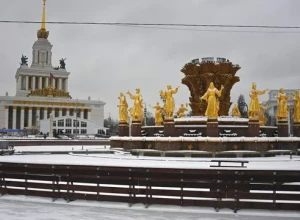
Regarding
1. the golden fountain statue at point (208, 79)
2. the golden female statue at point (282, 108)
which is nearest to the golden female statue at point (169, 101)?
the golden fountain statue at point (208, 79)

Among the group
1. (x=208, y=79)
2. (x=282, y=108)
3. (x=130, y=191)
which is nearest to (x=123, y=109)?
(x=208, y=79)

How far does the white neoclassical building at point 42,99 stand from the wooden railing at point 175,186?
87.5m

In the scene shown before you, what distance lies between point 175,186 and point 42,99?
333ft

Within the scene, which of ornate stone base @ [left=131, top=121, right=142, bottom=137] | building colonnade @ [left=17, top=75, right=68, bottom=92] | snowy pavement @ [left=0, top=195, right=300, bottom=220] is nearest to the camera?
snowy pavement @ [left=0, top=195, right=300, bottom=220]

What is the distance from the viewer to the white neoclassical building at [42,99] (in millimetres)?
102000

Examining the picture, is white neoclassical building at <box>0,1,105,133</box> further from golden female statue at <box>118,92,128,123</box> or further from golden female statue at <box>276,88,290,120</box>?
golden female statue at <box>276,88,290,120</box>

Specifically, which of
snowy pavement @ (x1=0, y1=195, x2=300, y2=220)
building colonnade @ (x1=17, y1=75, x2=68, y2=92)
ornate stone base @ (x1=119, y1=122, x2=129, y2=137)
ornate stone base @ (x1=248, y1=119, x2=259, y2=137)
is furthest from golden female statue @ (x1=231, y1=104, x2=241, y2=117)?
building colonnade @ (x1=17, y1=75, x2=68, y2=92)

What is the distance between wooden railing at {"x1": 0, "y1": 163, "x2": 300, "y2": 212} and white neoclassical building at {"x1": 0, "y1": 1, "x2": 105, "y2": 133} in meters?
87.5

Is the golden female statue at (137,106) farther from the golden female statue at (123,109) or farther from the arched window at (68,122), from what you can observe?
the arched window at (68,122)

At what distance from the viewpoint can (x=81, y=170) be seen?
30.7ft

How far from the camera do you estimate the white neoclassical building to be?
102 meters

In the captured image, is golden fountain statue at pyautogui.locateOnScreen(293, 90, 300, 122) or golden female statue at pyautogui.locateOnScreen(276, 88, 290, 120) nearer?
golden female statue at pyautogui.locateOnScreen(276, 88, 290, 120)

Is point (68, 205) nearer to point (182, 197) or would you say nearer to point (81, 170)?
point (81, 170)

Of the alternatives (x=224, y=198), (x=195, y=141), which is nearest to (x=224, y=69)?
(x=195, y=141)
